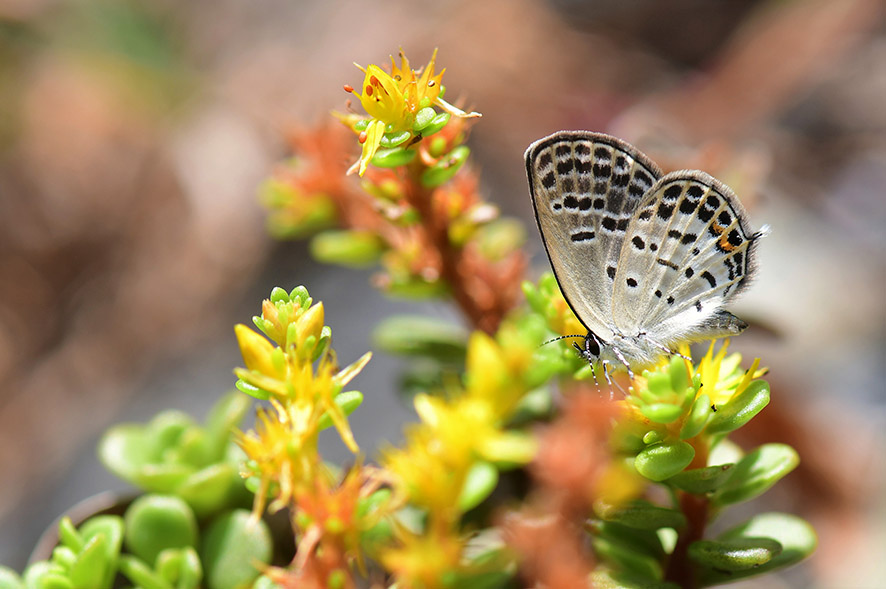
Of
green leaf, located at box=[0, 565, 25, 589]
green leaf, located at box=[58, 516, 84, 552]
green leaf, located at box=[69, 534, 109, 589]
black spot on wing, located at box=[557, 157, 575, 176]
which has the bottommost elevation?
green leaf, located at box=[0, 565, 25, 589]

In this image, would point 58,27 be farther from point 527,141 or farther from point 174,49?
point 527,141

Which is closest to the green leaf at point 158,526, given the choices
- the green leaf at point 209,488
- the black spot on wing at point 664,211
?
the green leaf at point 209,488

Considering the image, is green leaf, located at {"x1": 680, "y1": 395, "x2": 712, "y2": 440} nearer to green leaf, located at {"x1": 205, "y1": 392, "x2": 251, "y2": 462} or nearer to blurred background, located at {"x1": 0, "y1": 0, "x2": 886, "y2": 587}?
green leaf, located at {"x1": 205, "y1": 392, "x2": 251, "y2": 462}

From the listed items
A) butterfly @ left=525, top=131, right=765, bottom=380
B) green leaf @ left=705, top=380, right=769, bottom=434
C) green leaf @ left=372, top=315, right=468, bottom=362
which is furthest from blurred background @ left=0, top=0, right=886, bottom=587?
green leaf @ left=705, top=380, right=769, bottom=434

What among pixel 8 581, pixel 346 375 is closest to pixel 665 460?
pixel 346 375

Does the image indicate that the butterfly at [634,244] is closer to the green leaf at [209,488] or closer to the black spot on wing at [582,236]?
the black spot on wing at [582,236]

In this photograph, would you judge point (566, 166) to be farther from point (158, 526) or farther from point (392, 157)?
point (158, 526)
